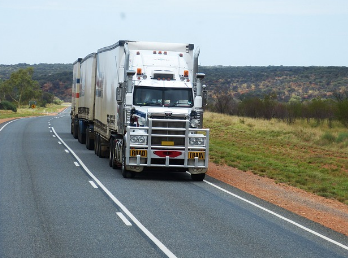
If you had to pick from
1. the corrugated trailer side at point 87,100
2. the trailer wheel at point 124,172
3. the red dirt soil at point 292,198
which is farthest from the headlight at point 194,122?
the corrugated trailer side at point 87,100

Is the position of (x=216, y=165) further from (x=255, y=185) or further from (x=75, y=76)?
(x=75, y=76)

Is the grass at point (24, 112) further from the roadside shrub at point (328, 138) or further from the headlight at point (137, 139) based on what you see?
the headlight at point (137, 139)

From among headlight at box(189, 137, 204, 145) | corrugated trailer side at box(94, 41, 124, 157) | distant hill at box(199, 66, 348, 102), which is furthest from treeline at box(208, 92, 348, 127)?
distant hill at box(199, 66, 348, 102)

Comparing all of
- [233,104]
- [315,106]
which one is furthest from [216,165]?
[233,104]

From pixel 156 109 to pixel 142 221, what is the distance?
7454mm

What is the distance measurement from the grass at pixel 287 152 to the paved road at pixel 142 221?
396 centimetres

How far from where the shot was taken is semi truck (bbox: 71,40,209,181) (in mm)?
18625

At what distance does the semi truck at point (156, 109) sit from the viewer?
1862 centimetres

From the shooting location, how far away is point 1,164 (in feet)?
72.2

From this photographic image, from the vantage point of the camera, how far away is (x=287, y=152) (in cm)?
3488

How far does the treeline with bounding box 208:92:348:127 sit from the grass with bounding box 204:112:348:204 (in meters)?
1.10

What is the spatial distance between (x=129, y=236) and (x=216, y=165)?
14.8 m

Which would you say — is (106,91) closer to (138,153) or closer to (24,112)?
(138,153)

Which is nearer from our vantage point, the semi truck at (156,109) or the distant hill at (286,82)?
the semi truck at (156,109)
